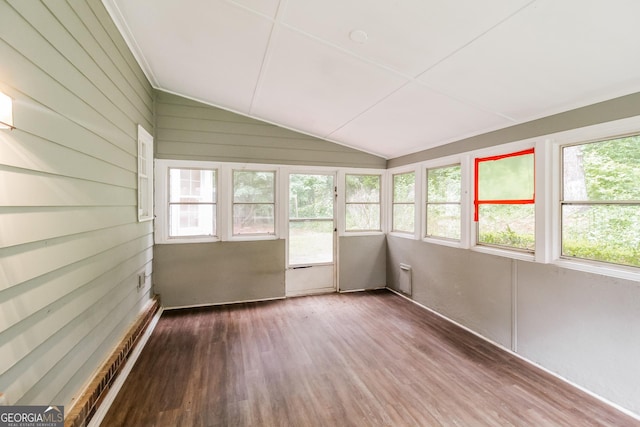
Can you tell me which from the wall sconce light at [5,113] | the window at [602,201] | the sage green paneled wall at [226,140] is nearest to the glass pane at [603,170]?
the window at [602,201]

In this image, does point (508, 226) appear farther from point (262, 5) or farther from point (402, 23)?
point (262, 5)

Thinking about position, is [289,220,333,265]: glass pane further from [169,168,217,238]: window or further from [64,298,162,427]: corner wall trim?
[64,298,162,427]: corner wall trim

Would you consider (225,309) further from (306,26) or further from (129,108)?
(306,26)

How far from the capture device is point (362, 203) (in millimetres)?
4840

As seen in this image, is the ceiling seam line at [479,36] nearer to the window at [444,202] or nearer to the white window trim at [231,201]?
the window at [444,202]

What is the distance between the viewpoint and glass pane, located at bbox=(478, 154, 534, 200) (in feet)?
8.89

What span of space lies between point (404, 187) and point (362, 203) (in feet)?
2.44

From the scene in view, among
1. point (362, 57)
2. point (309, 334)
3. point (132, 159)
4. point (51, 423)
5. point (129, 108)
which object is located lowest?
point (309, 334)

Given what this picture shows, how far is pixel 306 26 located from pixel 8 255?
2114 mm

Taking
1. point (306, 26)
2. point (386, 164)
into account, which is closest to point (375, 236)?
point (386, 164)

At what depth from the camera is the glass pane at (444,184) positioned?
3.56 meters

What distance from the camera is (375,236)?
4.86 metres

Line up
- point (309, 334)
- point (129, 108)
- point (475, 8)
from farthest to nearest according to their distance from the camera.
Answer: point (309, 334) < point (129, 108) < point (475, 8)

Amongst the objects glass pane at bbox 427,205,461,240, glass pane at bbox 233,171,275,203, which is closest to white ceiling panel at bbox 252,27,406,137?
glass pane at bbox 233,171,275,203
